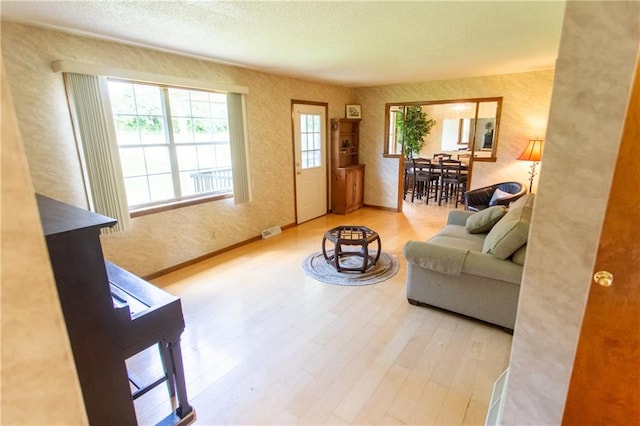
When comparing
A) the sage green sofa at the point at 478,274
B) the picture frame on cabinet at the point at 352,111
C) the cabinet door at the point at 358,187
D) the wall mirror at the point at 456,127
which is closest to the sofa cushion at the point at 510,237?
the sage green sofa at the point at 478,274

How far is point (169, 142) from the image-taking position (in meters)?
3.46

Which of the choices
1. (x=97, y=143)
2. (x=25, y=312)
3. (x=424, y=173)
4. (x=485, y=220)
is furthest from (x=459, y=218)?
(x=25, y=312)

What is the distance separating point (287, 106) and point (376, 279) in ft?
9.38

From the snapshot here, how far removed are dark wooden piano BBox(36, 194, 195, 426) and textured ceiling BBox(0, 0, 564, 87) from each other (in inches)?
60.6

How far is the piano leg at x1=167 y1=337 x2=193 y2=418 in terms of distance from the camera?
1.58 meters

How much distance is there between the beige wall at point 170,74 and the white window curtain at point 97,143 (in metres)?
0.09

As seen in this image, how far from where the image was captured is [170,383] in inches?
71.1

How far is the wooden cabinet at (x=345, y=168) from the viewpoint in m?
5.73

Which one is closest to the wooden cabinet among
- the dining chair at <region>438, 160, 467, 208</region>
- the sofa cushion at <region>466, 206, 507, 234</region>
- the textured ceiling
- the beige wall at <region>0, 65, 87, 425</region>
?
the dining chair at <region>438, 160, 467, 208</region>

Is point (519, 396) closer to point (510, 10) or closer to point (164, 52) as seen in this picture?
point (510, 10)

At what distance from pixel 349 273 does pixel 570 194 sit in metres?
2.60

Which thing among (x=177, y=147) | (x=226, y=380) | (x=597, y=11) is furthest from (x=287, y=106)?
(x=597, y=11)

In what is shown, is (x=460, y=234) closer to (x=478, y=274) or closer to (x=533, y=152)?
(x=478, y=274)

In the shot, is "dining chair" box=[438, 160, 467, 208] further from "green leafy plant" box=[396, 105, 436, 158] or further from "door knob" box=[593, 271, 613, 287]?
"door knob" box=[593, 271, 613, 287]
